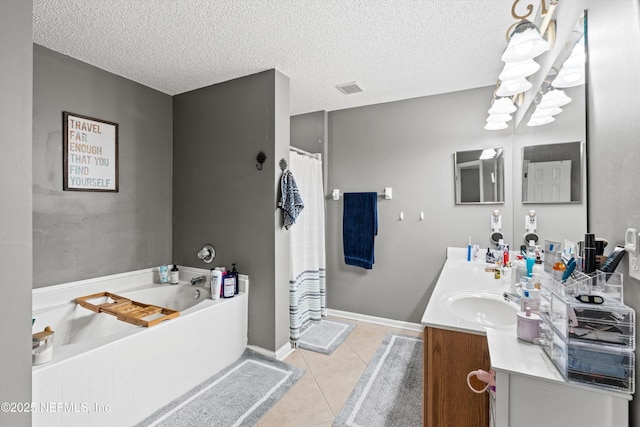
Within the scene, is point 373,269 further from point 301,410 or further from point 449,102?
point 449,102

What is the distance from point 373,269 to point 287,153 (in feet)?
5.11

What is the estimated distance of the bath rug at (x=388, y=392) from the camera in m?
1.71

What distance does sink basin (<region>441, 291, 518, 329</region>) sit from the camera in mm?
1448

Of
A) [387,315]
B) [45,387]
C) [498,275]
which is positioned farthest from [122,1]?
[387,315]

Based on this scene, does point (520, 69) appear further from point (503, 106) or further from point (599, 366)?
point (599, 366)

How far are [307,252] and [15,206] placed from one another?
2195 millimetres

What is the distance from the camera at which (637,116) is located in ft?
2.50

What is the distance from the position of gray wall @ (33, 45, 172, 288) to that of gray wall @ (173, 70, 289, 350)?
0.18 meters

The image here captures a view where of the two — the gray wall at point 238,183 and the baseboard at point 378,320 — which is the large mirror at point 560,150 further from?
the gray wall at point 238,183

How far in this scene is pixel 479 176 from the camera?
103 inches

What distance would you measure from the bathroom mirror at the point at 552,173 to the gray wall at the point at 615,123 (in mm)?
142

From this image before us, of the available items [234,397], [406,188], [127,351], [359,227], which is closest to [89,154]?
[127,351]

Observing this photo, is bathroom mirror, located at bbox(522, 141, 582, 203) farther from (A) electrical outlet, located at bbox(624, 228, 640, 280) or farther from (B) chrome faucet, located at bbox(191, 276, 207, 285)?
(B) chrome faucet, located at bbox(191, 276, 207, 285)

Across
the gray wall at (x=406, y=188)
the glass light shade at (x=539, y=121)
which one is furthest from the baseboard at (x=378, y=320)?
the glass light shade at (x=539, y=121)
